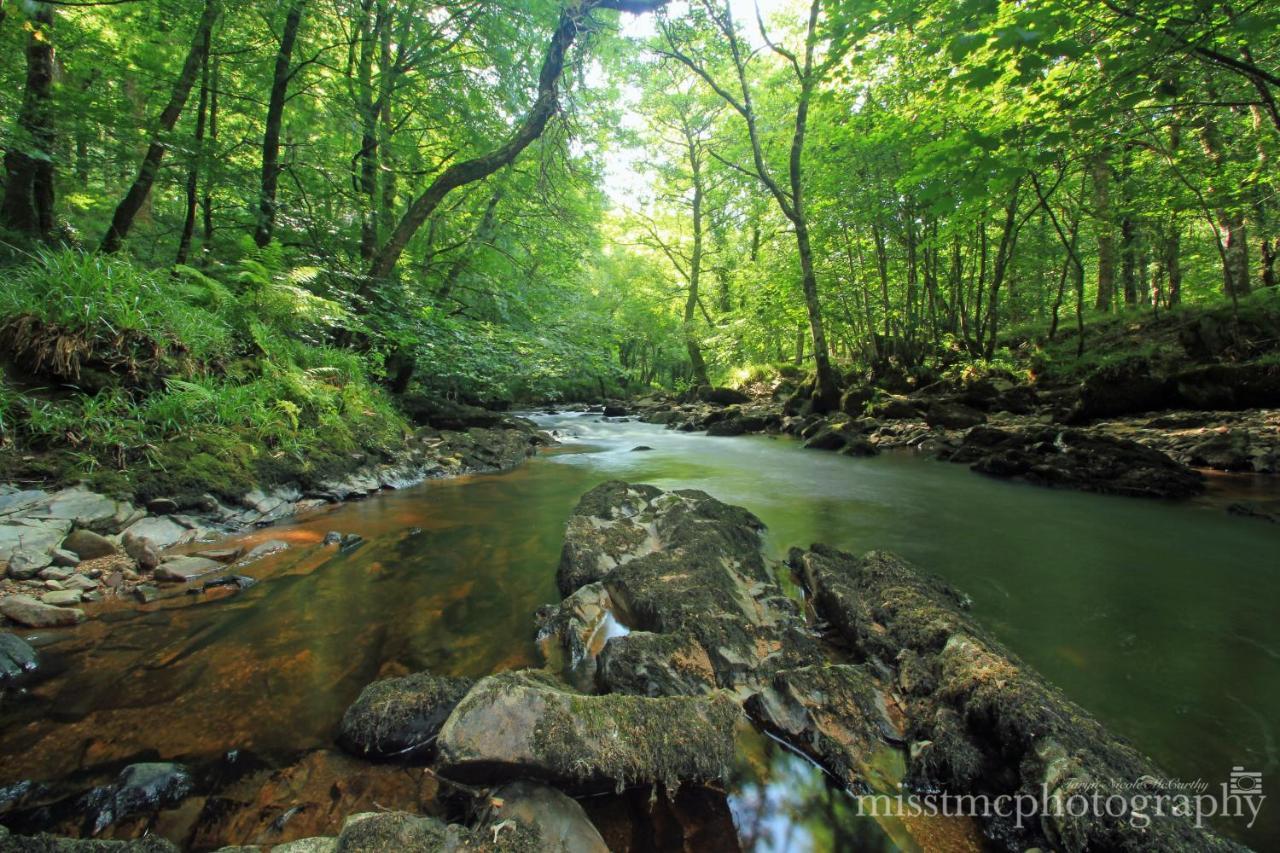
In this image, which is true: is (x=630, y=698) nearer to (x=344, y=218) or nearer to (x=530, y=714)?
(x=530, y=714)

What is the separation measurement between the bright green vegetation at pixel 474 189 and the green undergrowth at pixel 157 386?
31 mm

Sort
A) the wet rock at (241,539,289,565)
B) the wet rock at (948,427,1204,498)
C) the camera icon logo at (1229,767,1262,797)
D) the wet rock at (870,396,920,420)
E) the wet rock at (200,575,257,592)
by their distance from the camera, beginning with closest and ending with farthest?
the camera icon logo at (1229,767,1262,797) < the wet rock at (200,575,257,592) < the wet rock at (241,539,289,565) < the wet rock at (948,427,1204,498) < the wet rock at (870,396,920,420)

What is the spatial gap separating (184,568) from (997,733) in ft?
16.5

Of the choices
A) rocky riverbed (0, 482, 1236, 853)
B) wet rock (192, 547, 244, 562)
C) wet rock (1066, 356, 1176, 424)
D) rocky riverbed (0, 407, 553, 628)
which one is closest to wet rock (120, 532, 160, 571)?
rocky riverbed (0, 407, 553, 628)

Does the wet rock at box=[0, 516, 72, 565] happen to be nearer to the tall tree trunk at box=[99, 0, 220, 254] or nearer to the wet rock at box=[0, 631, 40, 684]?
the wet rock at box=[0, 631, 40, 684]

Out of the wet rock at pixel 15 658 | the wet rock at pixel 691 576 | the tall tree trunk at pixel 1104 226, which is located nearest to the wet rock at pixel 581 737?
the wet rock at pixel 691 576

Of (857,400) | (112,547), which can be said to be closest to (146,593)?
(112,547)

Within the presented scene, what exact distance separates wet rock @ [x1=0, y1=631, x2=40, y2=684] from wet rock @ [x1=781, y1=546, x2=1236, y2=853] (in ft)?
12.0

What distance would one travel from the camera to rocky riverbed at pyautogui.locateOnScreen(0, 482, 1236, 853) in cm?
158

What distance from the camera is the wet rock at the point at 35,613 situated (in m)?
2.86

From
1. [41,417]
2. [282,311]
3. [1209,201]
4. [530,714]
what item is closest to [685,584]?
[530,714]

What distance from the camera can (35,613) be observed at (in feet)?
9.46

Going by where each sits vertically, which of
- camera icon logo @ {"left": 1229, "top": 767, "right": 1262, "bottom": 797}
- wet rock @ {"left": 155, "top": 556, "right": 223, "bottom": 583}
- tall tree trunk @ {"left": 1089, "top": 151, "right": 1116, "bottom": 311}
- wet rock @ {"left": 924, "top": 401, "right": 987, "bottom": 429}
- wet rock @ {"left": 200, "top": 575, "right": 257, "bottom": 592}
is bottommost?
camera icon logo @ {"left": 1229, "top": 767, "right": 1262, "bottom": 797}

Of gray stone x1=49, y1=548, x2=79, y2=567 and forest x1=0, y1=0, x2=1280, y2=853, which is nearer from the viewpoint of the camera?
forest x1=0, y1=0, x2=1280, y2=853
